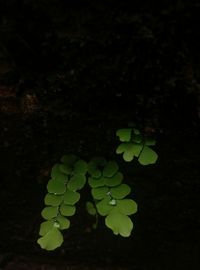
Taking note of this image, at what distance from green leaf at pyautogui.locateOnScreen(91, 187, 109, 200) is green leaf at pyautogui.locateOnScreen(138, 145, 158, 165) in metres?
0.25

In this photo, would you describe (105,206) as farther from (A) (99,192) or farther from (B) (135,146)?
(B) (135,146)

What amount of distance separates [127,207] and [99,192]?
163mm

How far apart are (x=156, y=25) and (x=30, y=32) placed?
0.58 m

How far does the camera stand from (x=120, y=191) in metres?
2.16

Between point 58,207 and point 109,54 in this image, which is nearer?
point 109,54

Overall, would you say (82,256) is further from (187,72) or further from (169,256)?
(187,72)

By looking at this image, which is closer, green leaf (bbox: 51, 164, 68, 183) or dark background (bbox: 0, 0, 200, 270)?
dark background (bbox: 0, 0, 200, 270)

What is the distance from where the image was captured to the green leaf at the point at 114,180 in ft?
7.13

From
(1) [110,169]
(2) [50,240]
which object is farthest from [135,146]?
(2) [50,240]

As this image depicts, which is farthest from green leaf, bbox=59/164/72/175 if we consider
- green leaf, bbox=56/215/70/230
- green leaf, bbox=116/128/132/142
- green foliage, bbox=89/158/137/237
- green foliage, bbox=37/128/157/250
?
green leaf, bbox=116/128/132/142

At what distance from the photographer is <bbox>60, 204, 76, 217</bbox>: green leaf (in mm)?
2160

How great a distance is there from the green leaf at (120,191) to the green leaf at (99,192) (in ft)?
0.11

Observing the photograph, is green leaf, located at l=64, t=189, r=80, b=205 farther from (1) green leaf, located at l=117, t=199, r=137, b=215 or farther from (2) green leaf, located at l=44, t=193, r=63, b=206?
(1) green leaf, located at l=117, t=199, r=137, b=215

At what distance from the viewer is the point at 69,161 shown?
7.41 feet
